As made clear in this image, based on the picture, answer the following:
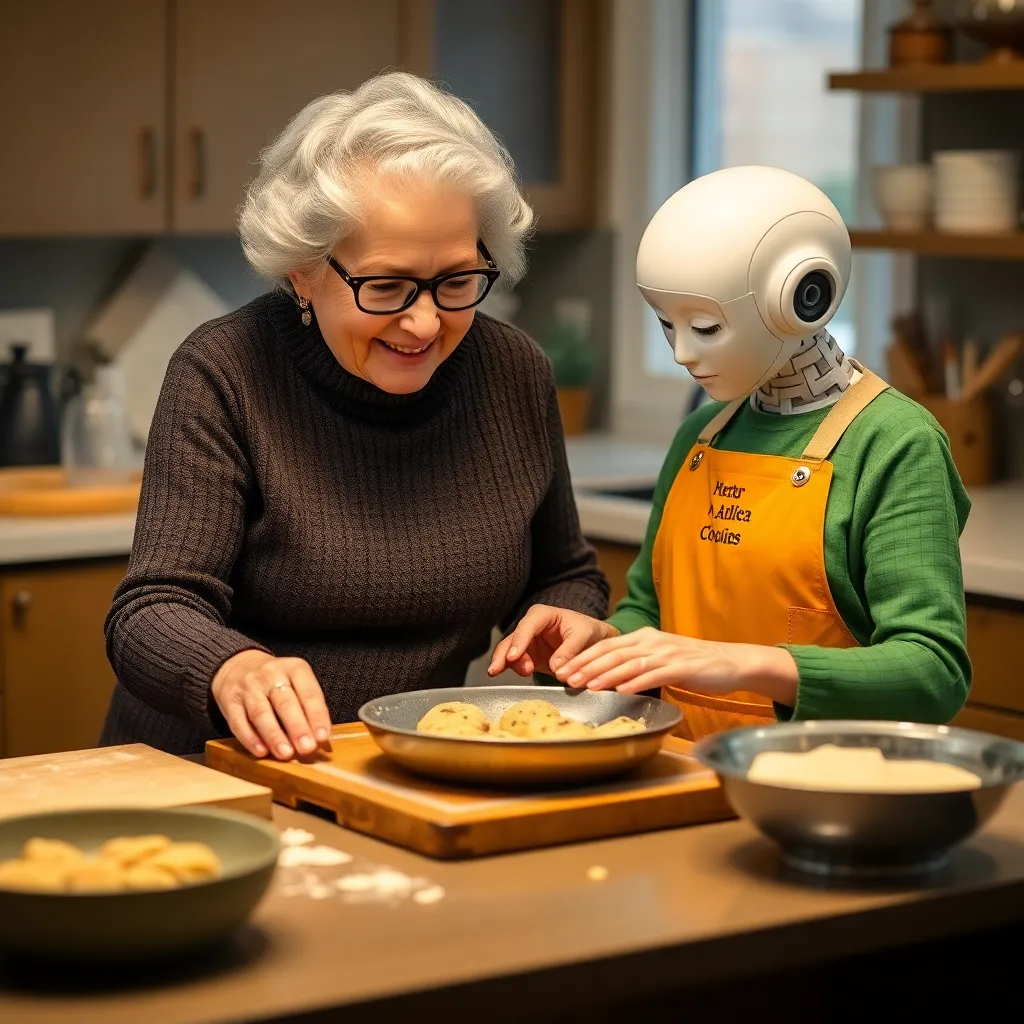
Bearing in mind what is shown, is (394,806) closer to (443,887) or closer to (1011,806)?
(443,887)

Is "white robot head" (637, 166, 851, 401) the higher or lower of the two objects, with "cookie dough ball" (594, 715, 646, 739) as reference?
higher

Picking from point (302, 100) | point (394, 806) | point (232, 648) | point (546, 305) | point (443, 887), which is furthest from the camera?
point (546, 305)

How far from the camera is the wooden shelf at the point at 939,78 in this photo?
299 centimetres

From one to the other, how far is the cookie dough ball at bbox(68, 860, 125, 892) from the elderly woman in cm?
54

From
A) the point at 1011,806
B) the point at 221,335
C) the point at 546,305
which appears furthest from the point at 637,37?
the point at 1011,806

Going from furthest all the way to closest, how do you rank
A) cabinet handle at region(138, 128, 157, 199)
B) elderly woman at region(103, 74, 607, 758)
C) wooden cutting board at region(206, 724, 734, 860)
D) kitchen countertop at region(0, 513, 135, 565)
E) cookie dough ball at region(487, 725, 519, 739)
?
cabinet handle at region(138, 128, 157, 199), kitchen countertop at region(0, 513, 135, 565), elderly woman at region(103, 74, 607, 758), cookie dough ball at region(487, 725, 519, 739), wooden cutting board at region(206, 724, 734, 860)

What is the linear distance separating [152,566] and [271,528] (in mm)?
149

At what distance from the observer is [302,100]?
3.64 meters

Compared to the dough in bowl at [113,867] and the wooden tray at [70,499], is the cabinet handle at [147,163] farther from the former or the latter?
the dough in bowl at [113,867]

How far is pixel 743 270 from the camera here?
1.71 m

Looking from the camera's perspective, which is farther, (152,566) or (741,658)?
(152,566)

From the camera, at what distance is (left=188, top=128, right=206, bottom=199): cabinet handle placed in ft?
11.6

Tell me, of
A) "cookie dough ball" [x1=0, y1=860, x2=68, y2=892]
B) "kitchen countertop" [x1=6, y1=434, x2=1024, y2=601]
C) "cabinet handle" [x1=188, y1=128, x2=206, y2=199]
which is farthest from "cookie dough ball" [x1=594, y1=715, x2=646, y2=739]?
"cabinet handle" [x1=188, y1=128, x2=206, y2=199]

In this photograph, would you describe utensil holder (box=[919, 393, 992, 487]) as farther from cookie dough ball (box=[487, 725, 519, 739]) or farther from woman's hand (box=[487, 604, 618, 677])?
cookie dough ball (box=[487, 725, 519, 739])
